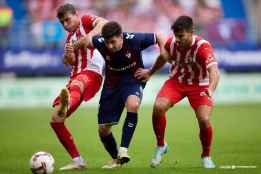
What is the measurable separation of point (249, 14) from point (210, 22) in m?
2.74

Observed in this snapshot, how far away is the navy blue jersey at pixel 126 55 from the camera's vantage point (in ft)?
36.9

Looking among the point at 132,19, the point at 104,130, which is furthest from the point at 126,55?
the point at 132,19

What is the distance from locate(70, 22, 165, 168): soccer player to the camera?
35.7ft

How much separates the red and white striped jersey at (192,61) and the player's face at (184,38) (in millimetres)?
88

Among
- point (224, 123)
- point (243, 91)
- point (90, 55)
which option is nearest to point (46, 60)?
point (243, 91)

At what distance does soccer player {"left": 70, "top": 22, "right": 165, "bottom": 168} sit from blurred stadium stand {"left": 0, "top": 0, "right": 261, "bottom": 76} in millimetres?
15080

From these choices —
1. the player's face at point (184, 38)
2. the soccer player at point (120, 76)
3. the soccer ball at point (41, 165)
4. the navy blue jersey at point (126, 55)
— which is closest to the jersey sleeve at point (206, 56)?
the player's face at point (184, 38)

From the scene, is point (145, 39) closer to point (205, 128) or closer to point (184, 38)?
point (184, 38)

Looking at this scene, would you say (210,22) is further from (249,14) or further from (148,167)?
(148,167)

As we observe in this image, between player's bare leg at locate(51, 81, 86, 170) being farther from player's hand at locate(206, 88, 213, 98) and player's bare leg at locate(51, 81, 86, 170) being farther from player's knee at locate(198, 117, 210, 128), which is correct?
player's hand at locate(206, 88, 213, 98)

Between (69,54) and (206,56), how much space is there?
1972 millimetres

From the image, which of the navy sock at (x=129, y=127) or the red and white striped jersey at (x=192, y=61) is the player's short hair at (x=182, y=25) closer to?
the red and white striped jersey at (x=192, y=61)

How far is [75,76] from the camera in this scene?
11.9m

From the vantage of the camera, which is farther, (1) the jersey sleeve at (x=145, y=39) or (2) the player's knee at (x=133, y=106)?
(1) the jersey sleeve at (x=145, y=39)
